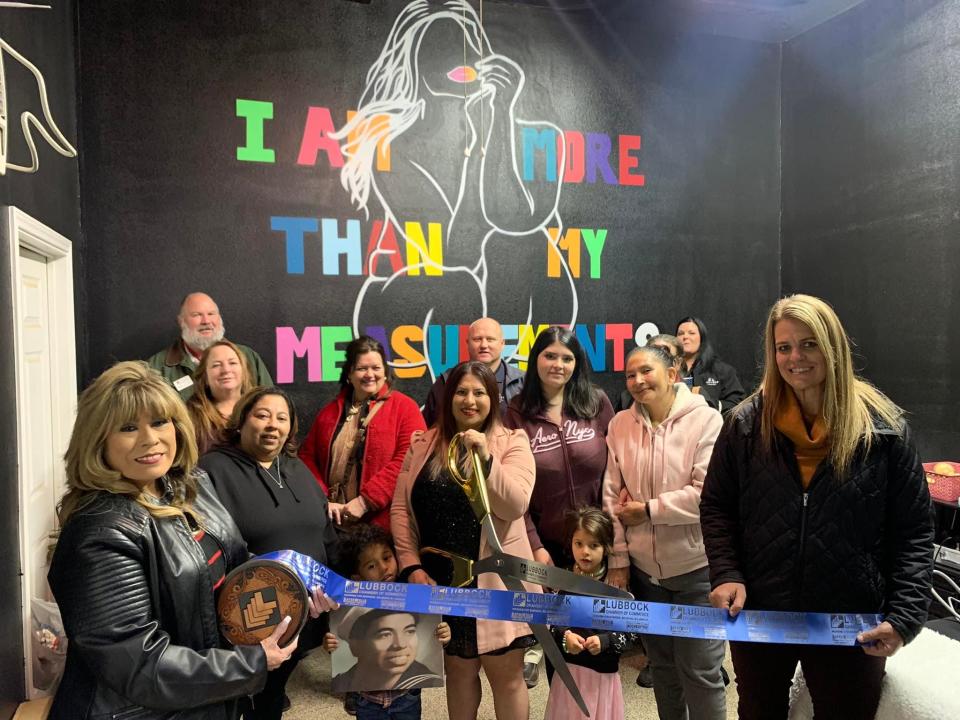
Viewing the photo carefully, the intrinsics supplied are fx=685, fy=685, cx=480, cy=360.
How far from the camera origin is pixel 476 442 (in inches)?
84.1

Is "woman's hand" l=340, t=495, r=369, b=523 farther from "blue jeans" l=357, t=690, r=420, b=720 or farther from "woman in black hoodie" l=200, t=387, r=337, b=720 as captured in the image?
"blue jeans" l=357, t=690, r=420, b=720

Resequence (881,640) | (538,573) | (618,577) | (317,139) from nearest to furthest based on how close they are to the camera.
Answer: (881,640) → (538,573) → (618,577) → (317,139)

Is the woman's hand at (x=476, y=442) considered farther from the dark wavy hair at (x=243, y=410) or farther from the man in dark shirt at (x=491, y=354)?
the man in dark shirt at (x=491, y=354)

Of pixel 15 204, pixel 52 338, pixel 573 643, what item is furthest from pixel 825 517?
pixel 52 338

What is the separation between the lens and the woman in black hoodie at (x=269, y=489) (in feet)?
6.75

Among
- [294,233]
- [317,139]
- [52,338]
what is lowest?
[52,338]

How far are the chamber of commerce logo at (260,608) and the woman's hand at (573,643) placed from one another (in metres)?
1.11

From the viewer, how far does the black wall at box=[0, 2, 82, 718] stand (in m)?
2.22

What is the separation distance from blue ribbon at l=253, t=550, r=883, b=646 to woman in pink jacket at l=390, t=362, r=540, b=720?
0.25 m

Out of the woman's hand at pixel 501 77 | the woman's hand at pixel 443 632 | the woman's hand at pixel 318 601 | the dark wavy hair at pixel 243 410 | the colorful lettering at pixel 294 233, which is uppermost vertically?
the woman's hand at pixel 501 77

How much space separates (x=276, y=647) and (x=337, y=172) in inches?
134

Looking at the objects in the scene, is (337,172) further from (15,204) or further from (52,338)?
(15,204)

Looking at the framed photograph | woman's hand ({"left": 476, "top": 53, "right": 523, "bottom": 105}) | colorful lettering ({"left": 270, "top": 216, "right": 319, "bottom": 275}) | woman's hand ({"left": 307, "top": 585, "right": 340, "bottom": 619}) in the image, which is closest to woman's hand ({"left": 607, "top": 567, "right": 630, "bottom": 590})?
the framed photograph

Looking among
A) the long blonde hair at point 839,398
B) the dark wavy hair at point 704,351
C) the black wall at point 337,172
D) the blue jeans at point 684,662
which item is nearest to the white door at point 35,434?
the black wall at point 337,172
